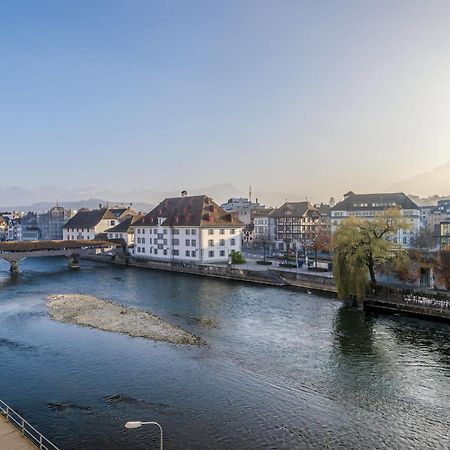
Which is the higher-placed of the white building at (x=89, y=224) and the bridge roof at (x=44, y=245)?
the white building at (x=89, y=224)

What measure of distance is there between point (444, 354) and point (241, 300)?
2154 cm

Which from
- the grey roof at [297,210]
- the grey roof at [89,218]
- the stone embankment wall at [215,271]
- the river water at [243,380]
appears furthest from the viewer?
the grey roof at [89,218]

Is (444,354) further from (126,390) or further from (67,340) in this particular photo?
(67,340)

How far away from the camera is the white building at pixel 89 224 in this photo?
349 ft

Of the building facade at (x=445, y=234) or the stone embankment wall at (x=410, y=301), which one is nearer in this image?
the stone embankment wall at (x=410, y=301)

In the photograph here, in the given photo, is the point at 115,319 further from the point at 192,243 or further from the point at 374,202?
the point at 374,202

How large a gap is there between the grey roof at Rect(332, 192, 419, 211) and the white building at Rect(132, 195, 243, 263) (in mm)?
35393

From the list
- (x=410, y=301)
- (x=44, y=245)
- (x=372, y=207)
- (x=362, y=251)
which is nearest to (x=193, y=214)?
(x=44, y=245)

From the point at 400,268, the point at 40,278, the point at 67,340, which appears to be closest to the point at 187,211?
the point at 40,278

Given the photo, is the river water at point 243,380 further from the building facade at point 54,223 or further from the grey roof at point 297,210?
the building facade at point 54,223

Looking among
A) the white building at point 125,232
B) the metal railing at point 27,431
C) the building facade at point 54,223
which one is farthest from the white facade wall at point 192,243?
the building facade at point 54,223

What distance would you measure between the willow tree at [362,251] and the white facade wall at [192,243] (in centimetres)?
3050

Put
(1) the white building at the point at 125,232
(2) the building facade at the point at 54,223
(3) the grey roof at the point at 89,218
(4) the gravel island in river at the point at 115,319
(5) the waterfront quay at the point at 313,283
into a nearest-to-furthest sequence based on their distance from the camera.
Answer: (4) the gravel island in river at the point at 115,319 → (5) the waterfront quay at the point at 313,283 → (1) the white building at the point at 125,232 → (3) the grey roof at the point at 89,218 → (2) the building facade at the point at 54,223

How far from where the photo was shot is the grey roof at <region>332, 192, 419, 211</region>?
303 feet
